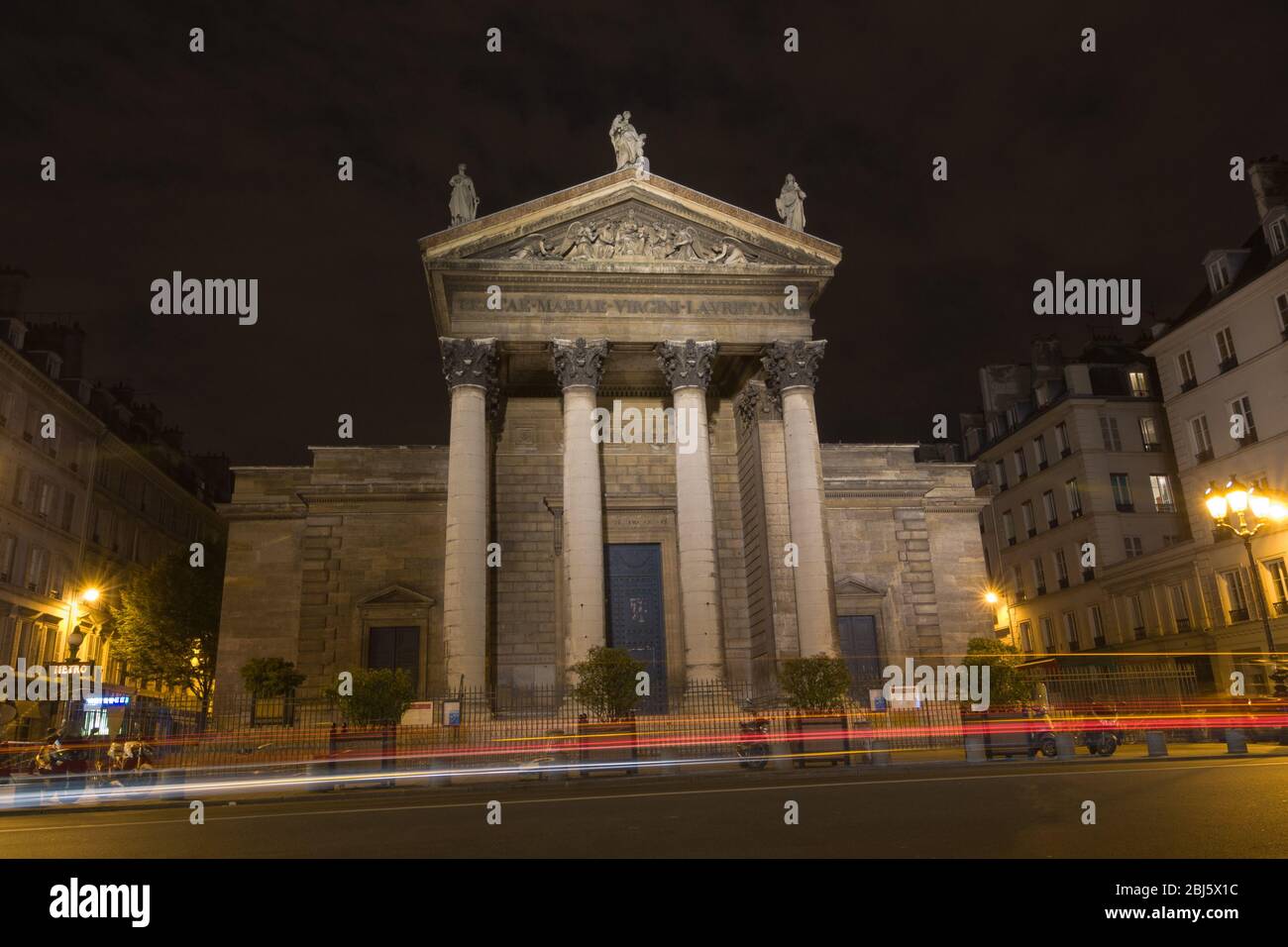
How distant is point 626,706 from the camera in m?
20.8

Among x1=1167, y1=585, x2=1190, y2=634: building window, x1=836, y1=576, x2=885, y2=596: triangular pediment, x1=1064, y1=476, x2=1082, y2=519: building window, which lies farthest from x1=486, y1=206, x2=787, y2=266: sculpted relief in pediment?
x1=1064, y1=476, x2=1082, y2=519: building window

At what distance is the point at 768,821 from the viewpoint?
30.7ft

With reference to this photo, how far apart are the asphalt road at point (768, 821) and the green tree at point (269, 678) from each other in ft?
31.1

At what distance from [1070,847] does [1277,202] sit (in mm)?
37668

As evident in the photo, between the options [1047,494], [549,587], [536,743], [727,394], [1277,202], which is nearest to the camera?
[536,743]

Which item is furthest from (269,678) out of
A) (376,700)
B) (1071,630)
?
(1071,630)

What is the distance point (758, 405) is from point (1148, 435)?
85.4 feet

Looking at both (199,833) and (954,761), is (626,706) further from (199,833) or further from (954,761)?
(199,833)

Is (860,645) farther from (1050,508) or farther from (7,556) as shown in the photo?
(7,556)

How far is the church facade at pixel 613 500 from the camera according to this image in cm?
2483

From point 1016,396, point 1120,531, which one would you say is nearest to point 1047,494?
point 1120,531

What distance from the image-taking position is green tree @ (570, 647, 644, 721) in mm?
20672

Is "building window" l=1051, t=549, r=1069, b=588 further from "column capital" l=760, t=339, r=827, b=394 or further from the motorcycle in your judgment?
the motorcycle

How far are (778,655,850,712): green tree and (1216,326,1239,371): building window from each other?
82.2ft
